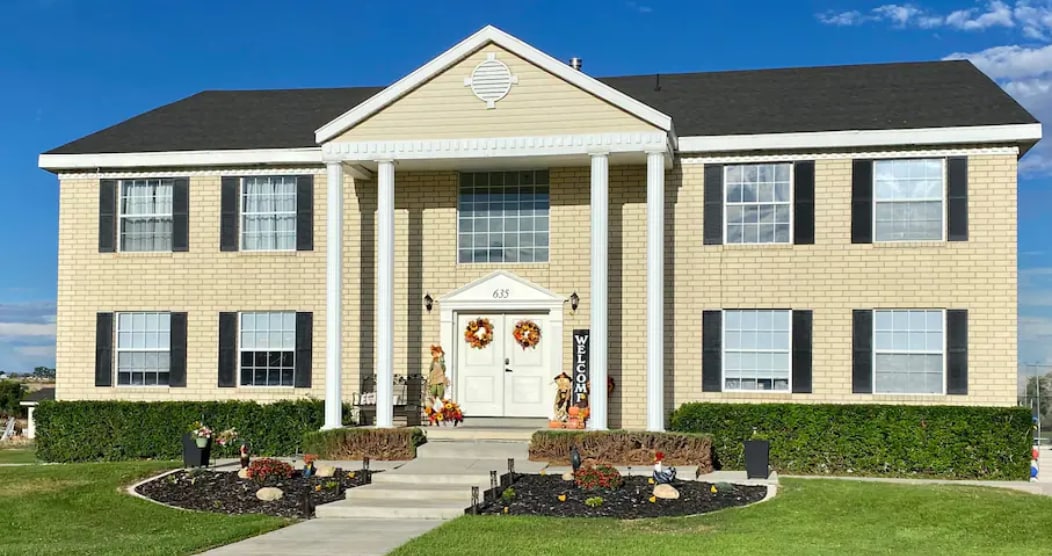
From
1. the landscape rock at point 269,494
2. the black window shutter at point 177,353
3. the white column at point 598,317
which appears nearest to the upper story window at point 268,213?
the black window shutter at point 177,353

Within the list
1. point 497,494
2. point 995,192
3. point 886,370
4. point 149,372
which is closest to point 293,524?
point 497,494

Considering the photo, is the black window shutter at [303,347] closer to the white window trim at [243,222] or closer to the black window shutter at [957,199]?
the white window trim at [243,222]

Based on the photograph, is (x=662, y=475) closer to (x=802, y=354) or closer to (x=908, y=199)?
(x=802, y=354)

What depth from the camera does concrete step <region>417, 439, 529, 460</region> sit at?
17.8m

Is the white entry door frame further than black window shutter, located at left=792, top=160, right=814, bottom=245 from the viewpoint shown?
Yes

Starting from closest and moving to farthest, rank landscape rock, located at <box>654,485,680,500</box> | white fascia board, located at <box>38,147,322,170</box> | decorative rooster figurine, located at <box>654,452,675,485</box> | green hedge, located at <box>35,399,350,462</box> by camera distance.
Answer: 1. landscape rock, located at <box>654,485,680,500</box>
2. decorative rooster figurine, located at <box>654,452,675,485</box>
3. green hedge, located at <box>35,399,350,462</box>
4. white fascia board, located at <box>38,147,322,170</box>

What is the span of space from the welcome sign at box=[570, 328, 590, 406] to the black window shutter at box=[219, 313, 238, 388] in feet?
21.5

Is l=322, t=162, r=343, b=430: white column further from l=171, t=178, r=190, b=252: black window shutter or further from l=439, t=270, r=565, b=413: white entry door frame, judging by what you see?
l=171, t=178, r=190, b=252: black window shutter

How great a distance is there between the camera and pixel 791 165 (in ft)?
63.2

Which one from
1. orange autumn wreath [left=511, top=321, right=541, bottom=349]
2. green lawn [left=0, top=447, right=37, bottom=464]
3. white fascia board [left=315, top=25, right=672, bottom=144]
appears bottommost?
green lawn [left=0, top=447, right=37, bottom=464]


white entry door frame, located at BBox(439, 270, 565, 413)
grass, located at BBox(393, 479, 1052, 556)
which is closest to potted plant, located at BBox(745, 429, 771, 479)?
grass, located at BBox(393, 479, 1052, 556)

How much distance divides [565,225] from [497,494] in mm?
6955

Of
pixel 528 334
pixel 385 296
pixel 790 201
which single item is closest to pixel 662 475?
pixel 528 334

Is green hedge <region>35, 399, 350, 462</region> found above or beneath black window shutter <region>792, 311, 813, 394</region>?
beneath
